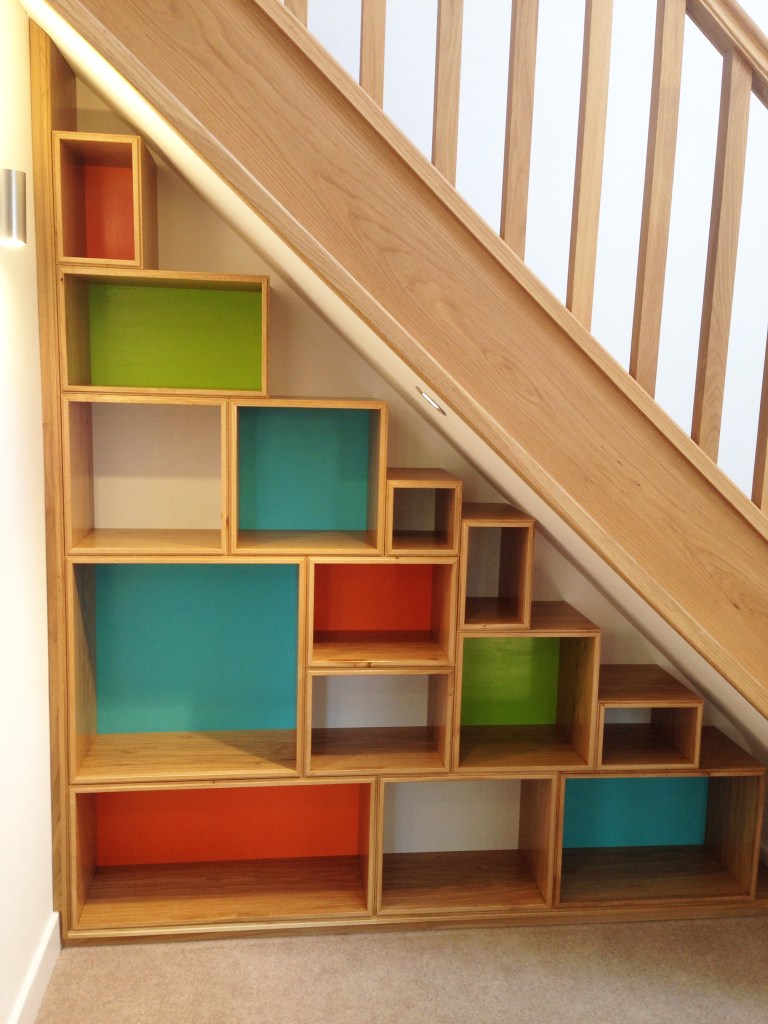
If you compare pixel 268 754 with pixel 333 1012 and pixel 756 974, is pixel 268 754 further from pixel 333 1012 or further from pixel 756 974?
pixel 756 974

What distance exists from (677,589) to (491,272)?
2.18 feet

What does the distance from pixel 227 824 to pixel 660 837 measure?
1334mm

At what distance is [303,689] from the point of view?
7.08 feet

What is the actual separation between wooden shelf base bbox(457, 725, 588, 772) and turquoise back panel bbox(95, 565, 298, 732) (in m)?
0.53

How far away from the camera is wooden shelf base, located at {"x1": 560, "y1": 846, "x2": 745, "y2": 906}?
2344mm

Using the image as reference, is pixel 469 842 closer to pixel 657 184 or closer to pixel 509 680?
pixel 509 680

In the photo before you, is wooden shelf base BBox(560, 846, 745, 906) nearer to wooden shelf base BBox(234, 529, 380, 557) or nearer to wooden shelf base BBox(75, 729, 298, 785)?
wooden shelf base BBox(75, 729, 298, 785)

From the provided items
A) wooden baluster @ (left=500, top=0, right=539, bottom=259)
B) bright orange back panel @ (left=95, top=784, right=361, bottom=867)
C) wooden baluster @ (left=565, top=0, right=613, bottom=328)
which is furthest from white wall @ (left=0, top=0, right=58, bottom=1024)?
wooden baluster @ (left=565, top=0, right=613, bottom=328)

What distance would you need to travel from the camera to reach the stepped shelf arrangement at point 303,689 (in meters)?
2.12

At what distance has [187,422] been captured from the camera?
7.61 feet

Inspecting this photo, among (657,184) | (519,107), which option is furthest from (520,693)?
(519,107)

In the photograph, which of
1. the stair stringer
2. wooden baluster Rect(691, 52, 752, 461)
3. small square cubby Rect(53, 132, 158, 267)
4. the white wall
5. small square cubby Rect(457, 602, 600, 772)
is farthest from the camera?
small square cubby Rect(457, 602, 600, 772)

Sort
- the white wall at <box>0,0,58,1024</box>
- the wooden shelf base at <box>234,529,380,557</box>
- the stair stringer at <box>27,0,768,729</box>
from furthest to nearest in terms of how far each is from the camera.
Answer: the wooden shelf base at <box>234,529,380,557</box> < the white wall at <box>0,0,58,1024</box> < the stair stringer at <box>27,0,768,729</box>

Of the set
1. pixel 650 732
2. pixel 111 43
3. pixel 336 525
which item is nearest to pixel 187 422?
pixel 336 525
